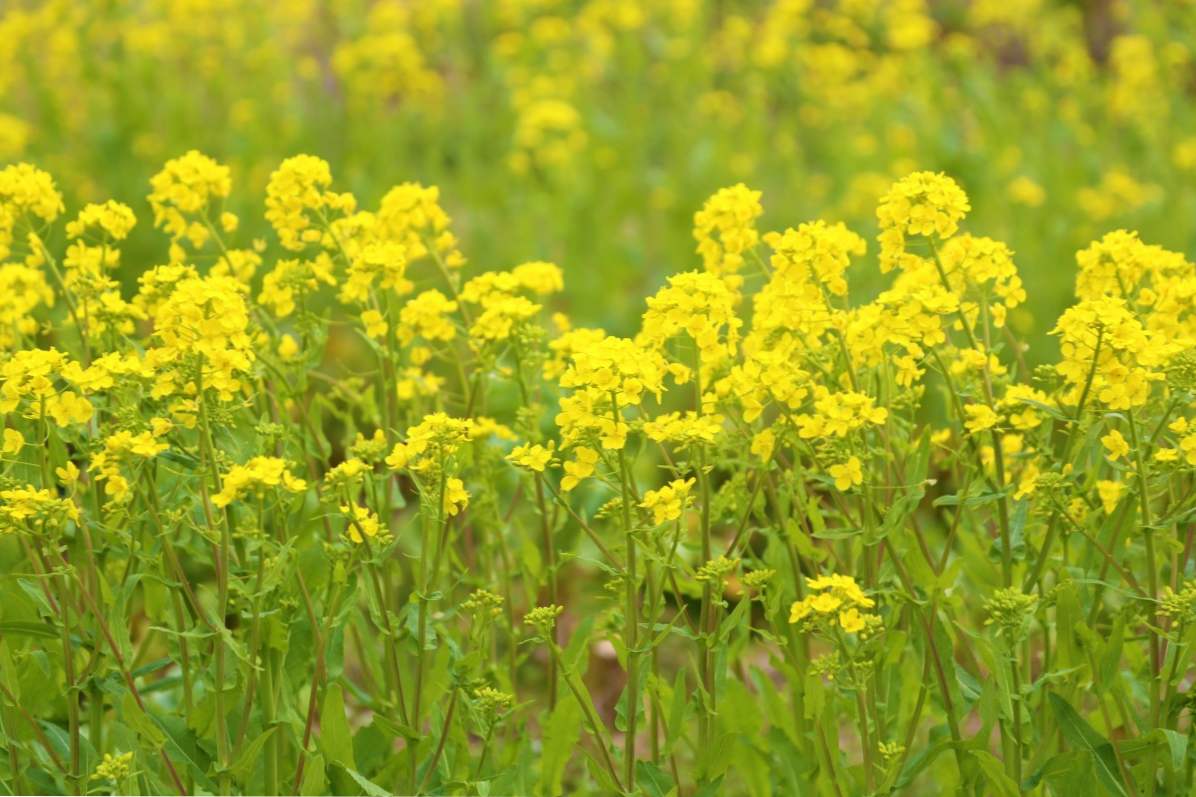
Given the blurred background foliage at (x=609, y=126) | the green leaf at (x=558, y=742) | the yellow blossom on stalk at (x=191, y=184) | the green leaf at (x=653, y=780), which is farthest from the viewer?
the blurred background foliage at (x=609, y=126)

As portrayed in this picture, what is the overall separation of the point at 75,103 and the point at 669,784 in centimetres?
624

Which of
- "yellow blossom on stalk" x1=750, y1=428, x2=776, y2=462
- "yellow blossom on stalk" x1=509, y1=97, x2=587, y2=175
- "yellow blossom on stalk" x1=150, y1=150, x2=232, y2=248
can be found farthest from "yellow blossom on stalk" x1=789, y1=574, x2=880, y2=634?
"yellow blossom on stalk" x1=509, y1=97, x2=587, y2=175

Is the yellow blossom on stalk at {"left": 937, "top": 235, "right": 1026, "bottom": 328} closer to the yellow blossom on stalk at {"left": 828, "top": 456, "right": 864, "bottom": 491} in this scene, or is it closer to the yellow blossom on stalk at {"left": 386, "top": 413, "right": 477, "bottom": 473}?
the yellow blossom on stalk at {"left": 828, "top": 456, "right": 864, "bottom": 491}

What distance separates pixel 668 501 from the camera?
2.39 m

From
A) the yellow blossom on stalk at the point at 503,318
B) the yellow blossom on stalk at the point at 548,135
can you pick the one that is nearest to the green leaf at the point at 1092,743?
the yellow blossom on stalk at the point at 503,318

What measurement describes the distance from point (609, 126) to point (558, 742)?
5.35 m

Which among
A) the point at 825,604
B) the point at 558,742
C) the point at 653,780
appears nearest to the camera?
the point at 825,604

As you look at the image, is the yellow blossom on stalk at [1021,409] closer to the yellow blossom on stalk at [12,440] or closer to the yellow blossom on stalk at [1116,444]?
the yellow blossom on stalk at [1116,444]

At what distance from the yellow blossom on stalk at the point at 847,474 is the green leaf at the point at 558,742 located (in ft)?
2.26

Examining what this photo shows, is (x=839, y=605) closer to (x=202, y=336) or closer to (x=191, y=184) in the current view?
(x=202, y=336)

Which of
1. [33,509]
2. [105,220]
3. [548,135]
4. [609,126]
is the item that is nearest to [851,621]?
[33,509]

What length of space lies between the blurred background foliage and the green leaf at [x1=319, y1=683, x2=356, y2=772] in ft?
11.4

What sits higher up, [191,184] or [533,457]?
[191,184]

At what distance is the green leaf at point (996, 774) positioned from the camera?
7.97 feet
